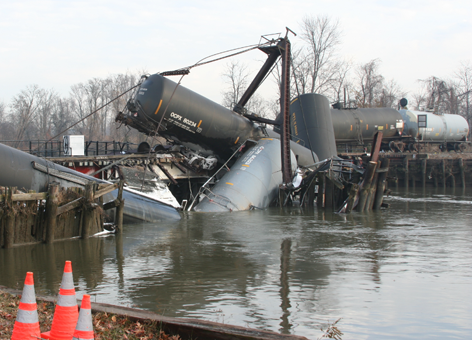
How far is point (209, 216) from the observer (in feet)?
60.2

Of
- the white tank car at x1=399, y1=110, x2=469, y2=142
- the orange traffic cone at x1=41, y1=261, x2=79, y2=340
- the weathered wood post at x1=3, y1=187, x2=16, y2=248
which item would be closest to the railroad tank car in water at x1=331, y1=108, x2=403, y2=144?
the white tank car at x1=399, y1=110, x2=469, y2=142

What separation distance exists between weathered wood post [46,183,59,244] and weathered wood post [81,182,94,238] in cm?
93

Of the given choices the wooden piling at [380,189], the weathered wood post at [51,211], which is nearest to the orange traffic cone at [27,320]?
the weathered wood post at [51,211]

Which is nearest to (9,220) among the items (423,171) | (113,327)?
(113,327)

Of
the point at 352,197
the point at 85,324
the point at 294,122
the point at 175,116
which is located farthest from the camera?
the point at 294,122

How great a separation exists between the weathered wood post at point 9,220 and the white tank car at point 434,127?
36.3m

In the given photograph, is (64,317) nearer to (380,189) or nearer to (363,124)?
(380,189)

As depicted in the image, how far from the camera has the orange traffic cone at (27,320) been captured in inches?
180

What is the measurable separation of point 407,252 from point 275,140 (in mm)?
14052

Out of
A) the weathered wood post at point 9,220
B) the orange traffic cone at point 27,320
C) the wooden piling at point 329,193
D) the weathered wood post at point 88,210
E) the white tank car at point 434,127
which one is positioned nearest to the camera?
the orange traffic cone at point 27,320

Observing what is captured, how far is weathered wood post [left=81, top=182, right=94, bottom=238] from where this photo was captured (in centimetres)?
1270

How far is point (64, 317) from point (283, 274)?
525 cm

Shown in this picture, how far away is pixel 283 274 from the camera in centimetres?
913

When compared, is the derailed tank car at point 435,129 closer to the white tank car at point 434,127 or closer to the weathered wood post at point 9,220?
the white tank car at point 434,127
